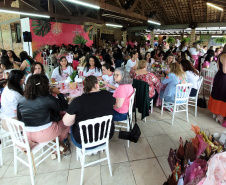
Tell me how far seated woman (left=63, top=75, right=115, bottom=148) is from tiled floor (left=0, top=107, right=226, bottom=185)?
19.5 inches

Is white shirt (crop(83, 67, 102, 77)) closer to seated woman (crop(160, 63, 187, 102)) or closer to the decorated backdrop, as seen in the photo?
seated woman (crop(160, 63, 187, 102))

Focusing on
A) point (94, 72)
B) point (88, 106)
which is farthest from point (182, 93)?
point (88, 106)

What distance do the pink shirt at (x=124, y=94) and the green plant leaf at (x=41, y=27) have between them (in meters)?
7.43

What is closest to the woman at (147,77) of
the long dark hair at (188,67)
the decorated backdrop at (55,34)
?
the long dark hair at (188,67)

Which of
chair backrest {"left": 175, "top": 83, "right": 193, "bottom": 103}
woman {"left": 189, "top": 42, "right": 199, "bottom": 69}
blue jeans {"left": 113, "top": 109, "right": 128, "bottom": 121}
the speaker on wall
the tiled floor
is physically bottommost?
the tiled floor

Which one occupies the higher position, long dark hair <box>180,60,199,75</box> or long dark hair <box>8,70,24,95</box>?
long dark hair <box>180,60,199,75</box>

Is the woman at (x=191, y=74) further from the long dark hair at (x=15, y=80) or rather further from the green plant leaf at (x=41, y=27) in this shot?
the green plant leaf at (x=41, y=27)

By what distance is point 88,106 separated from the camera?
5.46ft

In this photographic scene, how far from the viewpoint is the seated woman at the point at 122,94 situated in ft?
7.43

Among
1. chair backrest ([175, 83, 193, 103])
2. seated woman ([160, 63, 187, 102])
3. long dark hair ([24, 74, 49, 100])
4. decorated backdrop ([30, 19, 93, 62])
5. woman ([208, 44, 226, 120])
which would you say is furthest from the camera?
decorated backdrop ([30, 19, 93, 62])

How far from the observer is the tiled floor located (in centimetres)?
192

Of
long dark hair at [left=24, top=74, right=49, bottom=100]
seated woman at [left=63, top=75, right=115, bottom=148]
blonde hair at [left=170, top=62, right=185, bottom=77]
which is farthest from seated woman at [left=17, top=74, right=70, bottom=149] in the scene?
blonde hair at [left=170, top=62, right=185, bottom=77]

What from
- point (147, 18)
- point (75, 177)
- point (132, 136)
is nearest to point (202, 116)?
point (132, 136)

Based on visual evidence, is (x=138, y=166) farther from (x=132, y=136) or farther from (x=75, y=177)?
(x=75, y=177)
